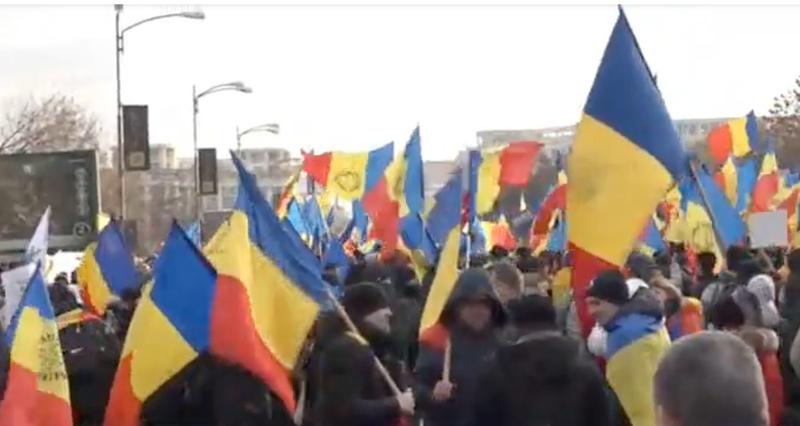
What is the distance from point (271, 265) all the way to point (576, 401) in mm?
1971

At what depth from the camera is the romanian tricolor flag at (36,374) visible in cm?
821

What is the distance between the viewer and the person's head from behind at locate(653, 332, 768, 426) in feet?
11.6

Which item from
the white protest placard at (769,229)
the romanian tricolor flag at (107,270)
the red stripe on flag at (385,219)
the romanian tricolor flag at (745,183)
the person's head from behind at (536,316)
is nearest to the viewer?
the person's head from behind at (536,316)

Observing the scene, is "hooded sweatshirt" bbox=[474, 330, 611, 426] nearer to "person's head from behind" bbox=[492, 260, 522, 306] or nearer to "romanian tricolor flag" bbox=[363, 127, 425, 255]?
"person's head from behind" bbox=[492, 260, 522, 306]

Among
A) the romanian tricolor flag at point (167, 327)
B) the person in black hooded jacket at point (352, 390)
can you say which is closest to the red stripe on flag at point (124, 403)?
the romanian tricolor flag at point (167, 327)

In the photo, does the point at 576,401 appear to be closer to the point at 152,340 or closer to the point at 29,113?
the point at 152,340

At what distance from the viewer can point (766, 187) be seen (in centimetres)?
2228

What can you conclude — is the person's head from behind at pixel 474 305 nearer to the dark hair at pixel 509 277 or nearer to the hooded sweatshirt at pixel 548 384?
the hooded sweatshirt at pixel 548 384

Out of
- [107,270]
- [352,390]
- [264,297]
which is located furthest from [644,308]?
[107,270]

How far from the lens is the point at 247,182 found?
853 cm

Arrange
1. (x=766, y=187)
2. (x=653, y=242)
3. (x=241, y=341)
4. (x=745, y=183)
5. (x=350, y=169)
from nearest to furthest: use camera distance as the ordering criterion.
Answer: (x=241, y=341) < (x=653, y=242) < (x=766, y=187) < (x=745, y=183) < (x=350, y=169)

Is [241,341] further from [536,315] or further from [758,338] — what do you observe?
[758,338]

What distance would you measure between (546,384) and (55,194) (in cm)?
2348

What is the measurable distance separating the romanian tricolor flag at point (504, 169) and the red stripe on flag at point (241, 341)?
53.9 feet
